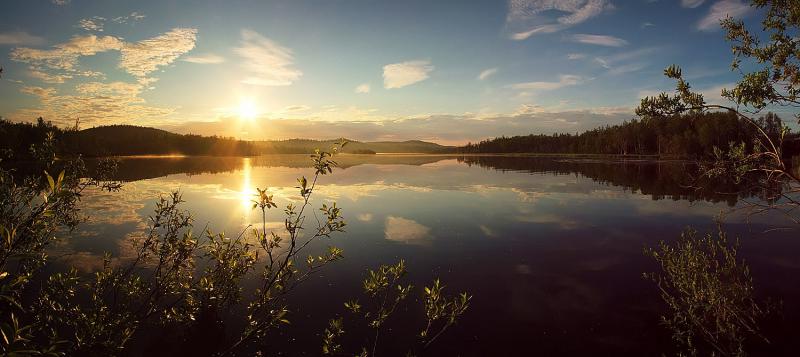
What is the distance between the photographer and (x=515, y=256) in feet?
66.0

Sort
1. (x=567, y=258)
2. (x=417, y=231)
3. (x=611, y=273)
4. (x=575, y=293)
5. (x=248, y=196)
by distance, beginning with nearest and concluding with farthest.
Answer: (x=575, y=293) < (x=611, y=273) < (x=567, y=258) < (x=417, y=231) < (x=248, y=196)

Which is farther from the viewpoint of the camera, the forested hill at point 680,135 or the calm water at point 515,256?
the forested hill at point 680,135

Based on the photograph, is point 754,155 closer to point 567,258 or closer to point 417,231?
point 567,258

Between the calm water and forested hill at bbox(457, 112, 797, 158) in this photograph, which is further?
forested hill at bbox(457, 112, 797, 158)

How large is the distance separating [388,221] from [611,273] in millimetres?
14711

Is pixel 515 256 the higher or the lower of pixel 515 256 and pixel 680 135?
the lower

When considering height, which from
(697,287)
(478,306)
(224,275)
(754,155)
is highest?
(754,155)

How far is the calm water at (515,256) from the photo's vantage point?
12.3 metres

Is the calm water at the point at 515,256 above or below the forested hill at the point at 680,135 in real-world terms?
below

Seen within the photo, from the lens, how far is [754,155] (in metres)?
8.93

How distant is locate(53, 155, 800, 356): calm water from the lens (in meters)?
12.3

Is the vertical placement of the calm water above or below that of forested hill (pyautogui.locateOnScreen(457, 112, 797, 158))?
below

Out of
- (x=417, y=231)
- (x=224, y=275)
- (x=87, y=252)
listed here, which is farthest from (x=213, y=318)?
(x=417, y=231)

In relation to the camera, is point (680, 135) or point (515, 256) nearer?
point (515, 256)
